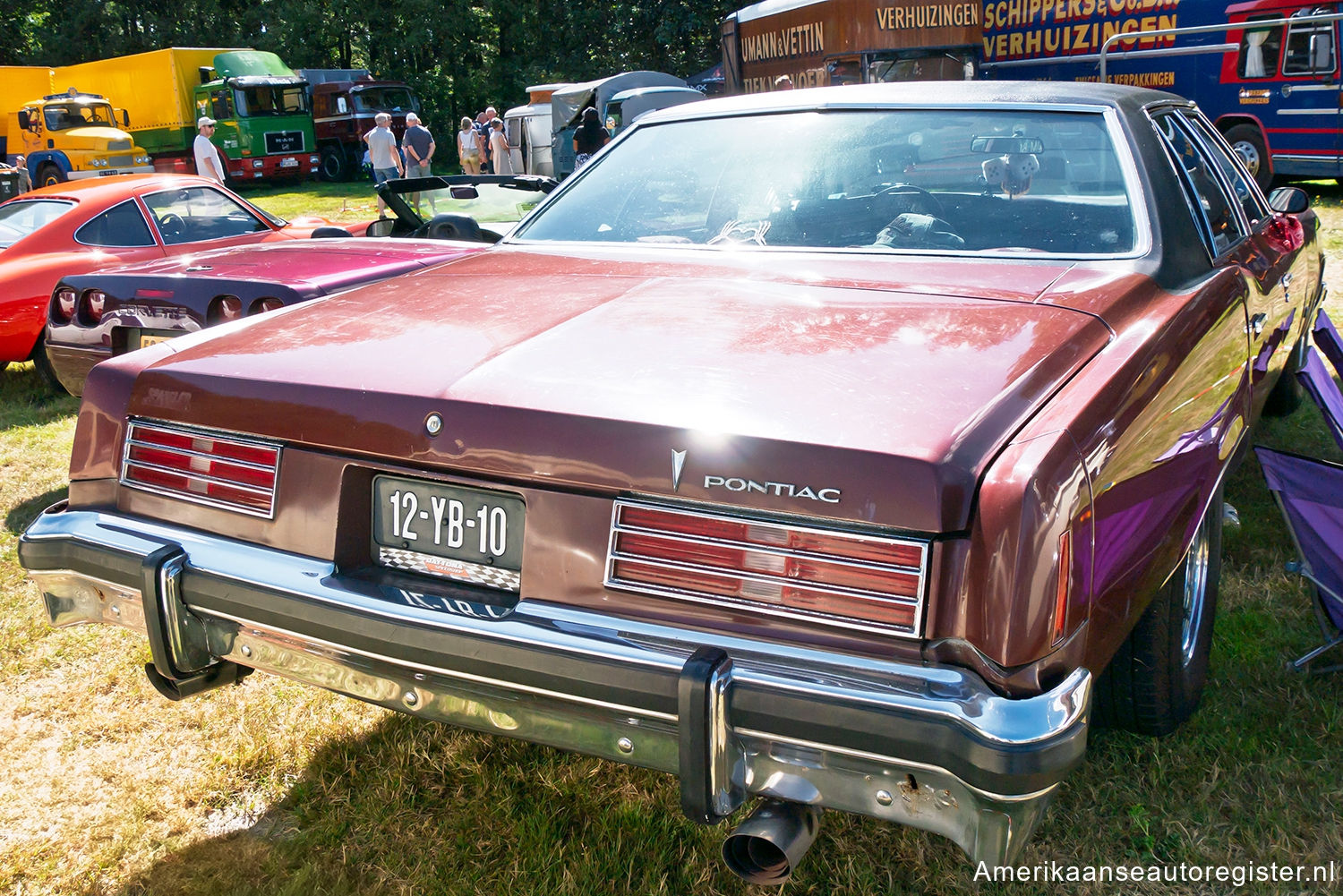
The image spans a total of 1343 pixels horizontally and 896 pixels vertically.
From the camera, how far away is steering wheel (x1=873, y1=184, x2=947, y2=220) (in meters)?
2.75

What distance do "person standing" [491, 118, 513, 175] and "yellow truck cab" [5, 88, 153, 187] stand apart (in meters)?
6.94

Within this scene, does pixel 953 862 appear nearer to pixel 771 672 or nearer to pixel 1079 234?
pixel 771 672

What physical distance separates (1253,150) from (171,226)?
461 inches

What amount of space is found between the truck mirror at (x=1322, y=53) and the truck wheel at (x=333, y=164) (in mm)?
22097

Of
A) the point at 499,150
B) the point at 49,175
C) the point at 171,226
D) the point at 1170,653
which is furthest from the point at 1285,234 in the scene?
the point at 49,175

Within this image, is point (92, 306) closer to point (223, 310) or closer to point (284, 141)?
point (223, 310)

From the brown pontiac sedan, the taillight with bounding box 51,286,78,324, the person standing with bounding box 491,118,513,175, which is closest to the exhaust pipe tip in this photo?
the brown pontiac sedan

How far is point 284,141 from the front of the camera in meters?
26.0

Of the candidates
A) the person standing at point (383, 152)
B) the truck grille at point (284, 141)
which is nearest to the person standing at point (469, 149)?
the person standing at point (383, 152)

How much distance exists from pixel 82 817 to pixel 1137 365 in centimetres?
259

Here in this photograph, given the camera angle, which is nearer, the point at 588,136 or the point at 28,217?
the point at 28,217

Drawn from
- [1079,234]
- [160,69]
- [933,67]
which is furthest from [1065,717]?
[160,69]

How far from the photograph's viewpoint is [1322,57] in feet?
40.3

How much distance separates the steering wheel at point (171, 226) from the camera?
711cm
